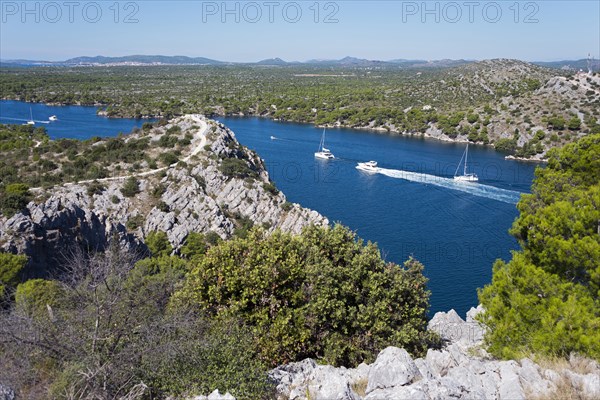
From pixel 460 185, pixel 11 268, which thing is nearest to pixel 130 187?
pixel 11 268

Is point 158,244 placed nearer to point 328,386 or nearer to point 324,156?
point 328,386

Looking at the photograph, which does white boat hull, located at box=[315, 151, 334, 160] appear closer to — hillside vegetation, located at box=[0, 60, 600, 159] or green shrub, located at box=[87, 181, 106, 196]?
hillside vegetation, located at box=[0, 60, 600, 159]

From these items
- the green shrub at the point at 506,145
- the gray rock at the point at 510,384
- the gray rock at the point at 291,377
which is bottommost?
the gray rock at the point at 291,377

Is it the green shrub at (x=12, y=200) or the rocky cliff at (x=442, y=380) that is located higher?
the green shrub at (x=12, y=200)

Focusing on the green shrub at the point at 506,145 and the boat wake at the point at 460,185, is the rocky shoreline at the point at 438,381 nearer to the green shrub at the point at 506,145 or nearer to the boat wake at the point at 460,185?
the boat wake at the point at 460,185

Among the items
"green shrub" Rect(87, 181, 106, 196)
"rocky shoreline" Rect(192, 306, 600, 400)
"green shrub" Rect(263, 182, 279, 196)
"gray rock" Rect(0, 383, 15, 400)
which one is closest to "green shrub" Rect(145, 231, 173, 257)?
"green shrub" Rect(87, 181, 106, 196)

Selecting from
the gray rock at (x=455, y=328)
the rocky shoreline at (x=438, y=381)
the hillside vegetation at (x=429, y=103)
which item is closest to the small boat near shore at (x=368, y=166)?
the hillside vegetation at (x=429, y=103)
